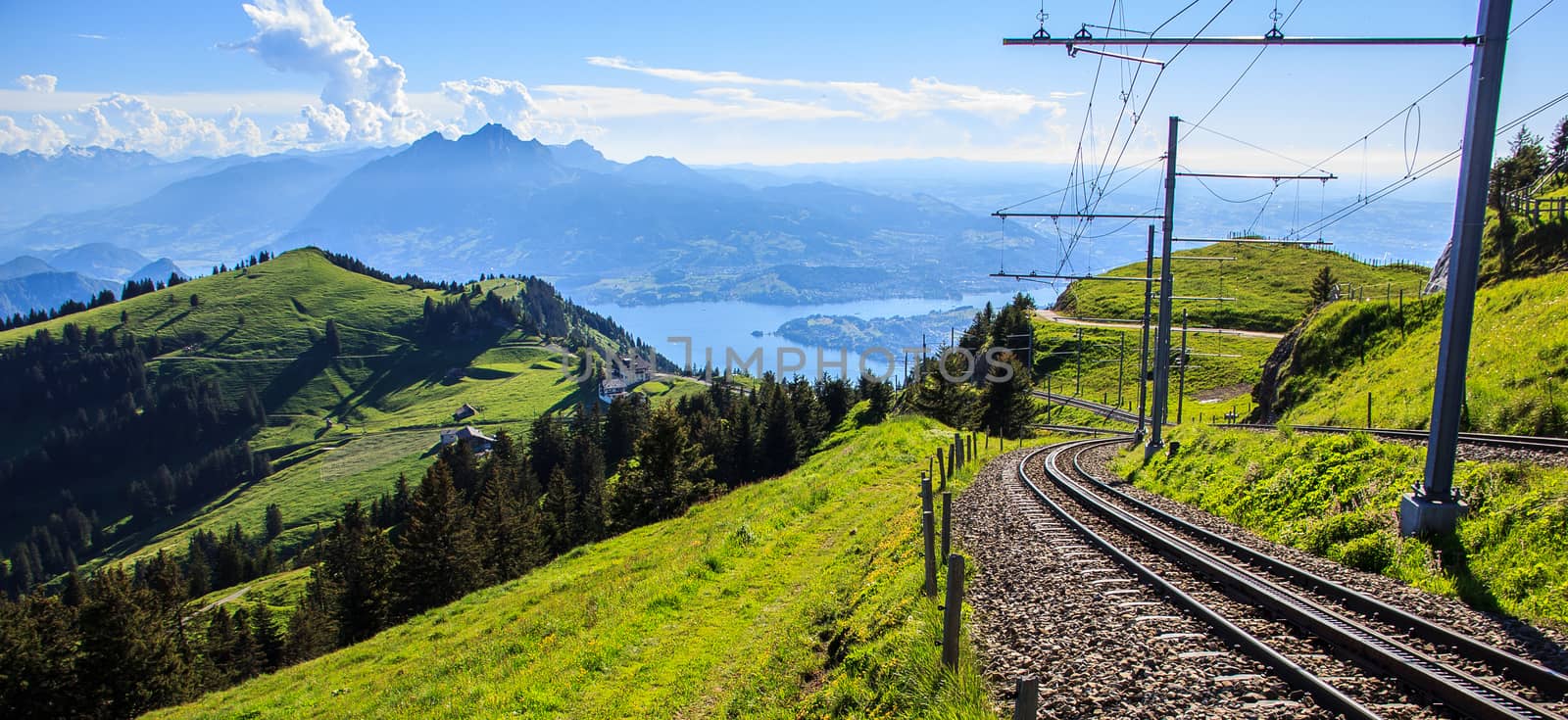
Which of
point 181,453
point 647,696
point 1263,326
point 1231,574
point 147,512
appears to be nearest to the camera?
point 1231,574

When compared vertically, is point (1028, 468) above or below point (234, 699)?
above

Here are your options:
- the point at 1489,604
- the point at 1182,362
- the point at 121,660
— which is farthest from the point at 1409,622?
the point at 121,660

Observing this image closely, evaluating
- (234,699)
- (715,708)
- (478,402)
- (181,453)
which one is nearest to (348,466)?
(478,402)

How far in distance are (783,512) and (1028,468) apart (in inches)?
331

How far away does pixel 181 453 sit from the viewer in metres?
191

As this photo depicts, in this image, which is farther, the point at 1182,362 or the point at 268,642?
the point at 268,642

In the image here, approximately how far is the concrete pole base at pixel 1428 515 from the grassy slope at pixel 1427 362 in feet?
40.0

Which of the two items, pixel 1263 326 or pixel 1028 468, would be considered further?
pixel 1263 326

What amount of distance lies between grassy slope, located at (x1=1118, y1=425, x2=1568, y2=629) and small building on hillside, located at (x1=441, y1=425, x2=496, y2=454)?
161534mm

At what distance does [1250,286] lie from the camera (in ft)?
347

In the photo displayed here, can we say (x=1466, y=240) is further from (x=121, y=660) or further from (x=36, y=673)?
(x=36, y=673)

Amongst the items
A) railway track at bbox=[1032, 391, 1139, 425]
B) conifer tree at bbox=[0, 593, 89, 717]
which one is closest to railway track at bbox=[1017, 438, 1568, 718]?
railway track at bbox=[1032, 391, 1139, 425]

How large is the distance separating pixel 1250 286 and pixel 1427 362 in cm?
9015

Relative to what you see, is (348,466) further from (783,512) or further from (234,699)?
(783,512)
